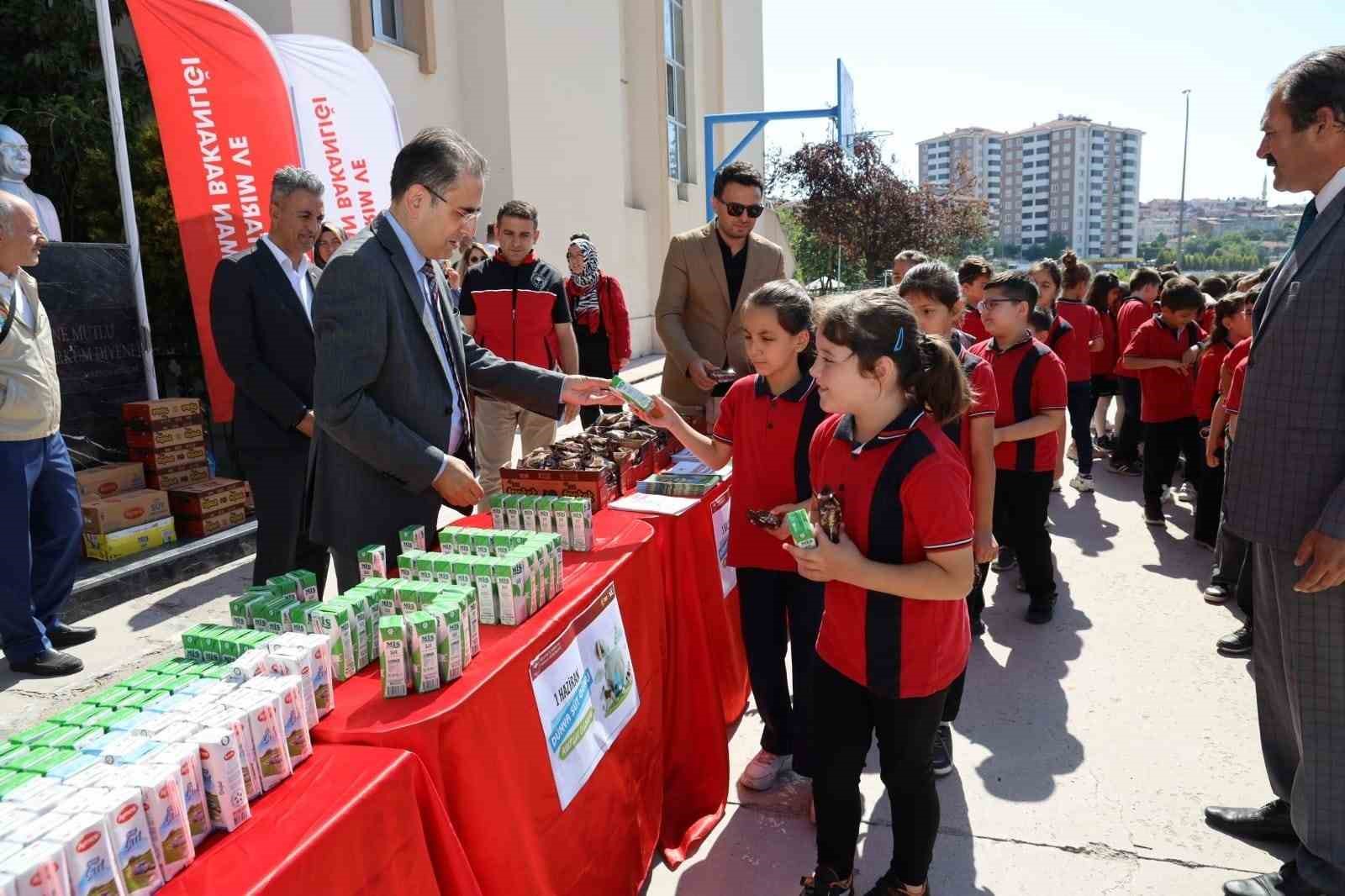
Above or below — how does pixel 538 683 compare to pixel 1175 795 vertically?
above

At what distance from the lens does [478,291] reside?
5.61 metres

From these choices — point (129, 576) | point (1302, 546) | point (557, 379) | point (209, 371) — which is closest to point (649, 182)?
point (209, 371)

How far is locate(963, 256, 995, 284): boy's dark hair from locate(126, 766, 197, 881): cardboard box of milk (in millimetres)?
5456

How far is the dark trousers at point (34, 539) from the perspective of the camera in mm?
4027

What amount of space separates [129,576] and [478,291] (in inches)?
105

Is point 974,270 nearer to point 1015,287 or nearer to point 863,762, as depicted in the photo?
point 1015,287

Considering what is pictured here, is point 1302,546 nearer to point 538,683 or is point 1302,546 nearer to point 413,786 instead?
point 538,683

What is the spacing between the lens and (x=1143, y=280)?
8375mm

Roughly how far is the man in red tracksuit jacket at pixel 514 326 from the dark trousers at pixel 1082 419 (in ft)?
14.0

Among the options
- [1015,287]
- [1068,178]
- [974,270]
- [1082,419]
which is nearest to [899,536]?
[1015,287]

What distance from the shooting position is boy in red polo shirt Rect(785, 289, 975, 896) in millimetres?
2119

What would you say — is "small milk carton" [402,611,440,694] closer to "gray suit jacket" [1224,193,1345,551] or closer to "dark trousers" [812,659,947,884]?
"dark trousers" [812,659,947,884]

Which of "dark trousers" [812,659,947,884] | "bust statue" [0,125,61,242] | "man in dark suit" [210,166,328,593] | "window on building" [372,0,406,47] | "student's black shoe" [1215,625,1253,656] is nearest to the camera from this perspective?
"dark trousers" [812,659,947,884]

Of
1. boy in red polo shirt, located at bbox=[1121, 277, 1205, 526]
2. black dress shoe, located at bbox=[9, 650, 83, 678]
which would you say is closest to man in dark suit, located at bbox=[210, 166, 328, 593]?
black dress shoe, located at bbox=[9, 650, 83, 678]
